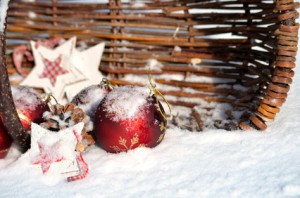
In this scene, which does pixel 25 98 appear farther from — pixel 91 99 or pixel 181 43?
pixel 181 43

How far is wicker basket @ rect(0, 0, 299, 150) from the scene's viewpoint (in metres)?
1.53

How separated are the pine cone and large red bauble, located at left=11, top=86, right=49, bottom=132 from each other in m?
0.06

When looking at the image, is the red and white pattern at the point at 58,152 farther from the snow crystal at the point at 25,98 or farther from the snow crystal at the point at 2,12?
the snow crystal at the point at 2,12

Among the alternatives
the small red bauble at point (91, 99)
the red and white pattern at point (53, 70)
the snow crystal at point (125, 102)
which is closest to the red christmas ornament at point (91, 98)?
the small red bauble at point (91, 99)

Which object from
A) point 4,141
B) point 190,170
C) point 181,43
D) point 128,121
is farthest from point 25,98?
point 181,43

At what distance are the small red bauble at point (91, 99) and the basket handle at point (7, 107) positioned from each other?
22 centimetres

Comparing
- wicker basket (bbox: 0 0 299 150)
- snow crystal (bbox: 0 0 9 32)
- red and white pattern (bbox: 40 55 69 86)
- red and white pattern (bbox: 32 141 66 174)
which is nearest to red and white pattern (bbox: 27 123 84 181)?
red and white pattern (bbox: 32 141 66 174)

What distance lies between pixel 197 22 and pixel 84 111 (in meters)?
0.69

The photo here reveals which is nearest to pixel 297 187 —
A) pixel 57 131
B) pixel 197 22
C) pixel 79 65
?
pixel 57 131

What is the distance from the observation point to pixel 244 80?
165 centimetres

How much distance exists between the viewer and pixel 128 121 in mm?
1127

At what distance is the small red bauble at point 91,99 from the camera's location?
1275 mm

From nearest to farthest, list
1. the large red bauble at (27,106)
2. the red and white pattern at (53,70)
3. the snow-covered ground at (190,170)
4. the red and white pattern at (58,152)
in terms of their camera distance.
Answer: the snow-covered ground at (190,170), the red and white pattern at (58,152), the large red bauble at (27,106), the red and white pattern at (53,70)

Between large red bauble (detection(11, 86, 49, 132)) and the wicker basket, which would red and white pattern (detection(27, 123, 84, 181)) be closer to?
large red bauble (detection(11, 86, 49, 132))
